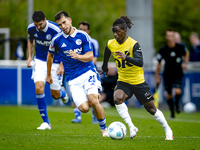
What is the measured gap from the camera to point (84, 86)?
735 cm

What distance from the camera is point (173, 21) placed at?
36.3 metres

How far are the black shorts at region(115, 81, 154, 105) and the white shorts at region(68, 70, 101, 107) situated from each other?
441 millimetres

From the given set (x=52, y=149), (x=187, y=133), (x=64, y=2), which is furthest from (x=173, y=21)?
(x=52, y=149)

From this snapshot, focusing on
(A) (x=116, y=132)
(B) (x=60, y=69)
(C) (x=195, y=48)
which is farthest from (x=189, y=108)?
(A) (x=116, y=132)

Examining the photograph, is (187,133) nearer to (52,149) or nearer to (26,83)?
(52,149)

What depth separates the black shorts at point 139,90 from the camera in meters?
7.06

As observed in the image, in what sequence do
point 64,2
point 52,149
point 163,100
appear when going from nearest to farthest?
point 52,149, point 163,100, point 64,2

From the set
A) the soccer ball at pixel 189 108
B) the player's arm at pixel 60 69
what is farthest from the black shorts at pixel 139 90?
the soccer ball at pixel 189 108

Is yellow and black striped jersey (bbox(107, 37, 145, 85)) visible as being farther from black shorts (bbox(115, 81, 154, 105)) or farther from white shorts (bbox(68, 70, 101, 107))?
white shorts (bbox(68, 70, 101, 107))

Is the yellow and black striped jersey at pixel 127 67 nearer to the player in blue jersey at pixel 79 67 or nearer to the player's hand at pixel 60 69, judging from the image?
the player in blue jersey at pixel 79 67

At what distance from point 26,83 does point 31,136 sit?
10.1 m

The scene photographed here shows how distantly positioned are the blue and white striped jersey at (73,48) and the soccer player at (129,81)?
470mm

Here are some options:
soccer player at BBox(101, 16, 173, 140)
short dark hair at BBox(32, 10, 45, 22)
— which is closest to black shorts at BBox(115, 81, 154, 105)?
soccer player at BBox(101, 16, 173, 140)

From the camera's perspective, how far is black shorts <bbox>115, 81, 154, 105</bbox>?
7.06m
